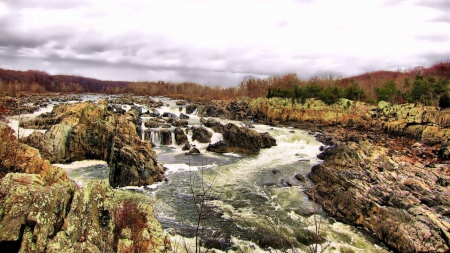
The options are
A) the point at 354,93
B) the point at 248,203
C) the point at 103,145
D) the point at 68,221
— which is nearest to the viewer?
the point at 68,221

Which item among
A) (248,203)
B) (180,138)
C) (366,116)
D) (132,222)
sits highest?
(366,116)

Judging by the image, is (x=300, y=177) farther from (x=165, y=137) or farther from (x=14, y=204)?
(x=14, y=204)

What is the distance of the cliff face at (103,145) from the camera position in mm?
18406

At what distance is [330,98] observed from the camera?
54.9 meters

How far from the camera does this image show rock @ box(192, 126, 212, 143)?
3244 centimetres

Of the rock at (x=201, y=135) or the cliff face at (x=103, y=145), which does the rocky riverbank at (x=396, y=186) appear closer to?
the cliff face at (x=103, y=145)

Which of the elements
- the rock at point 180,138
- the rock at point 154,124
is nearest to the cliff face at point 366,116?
the rock at point 154,124

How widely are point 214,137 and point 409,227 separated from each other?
23.6 meters

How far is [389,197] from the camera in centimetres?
1450

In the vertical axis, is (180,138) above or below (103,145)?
below

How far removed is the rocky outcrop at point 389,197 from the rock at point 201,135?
14.8m

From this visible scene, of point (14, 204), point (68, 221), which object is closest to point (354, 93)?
point (68, 221)

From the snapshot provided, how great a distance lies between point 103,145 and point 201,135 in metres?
11.8

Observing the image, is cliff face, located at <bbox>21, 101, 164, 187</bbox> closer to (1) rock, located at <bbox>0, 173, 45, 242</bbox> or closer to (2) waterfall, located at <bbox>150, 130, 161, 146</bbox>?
(2) waterfall, located at <bbox>150, 130, 161, 146</bbox>
